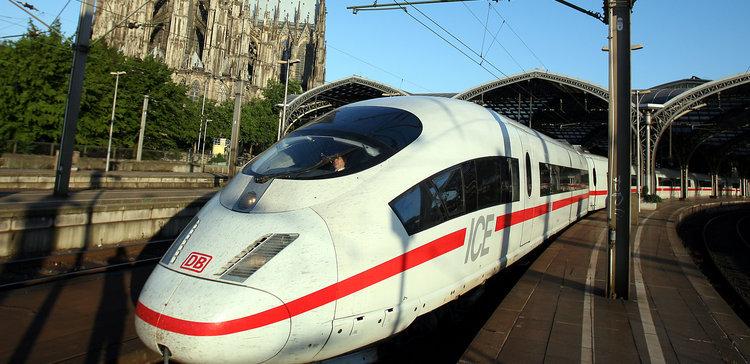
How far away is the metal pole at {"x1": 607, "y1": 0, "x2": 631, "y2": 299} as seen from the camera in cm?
708

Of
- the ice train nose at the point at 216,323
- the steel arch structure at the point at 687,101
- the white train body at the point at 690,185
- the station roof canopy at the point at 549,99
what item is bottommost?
the ice train nose at the point at 216,323

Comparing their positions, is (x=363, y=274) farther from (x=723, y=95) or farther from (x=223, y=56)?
(x=223, y=56)

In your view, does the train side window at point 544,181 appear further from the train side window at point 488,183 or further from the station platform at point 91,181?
the station platform at point 91,181

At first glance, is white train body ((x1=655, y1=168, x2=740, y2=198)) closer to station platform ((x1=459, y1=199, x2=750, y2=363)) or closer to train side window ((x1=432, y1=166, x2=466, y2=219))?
station platform ((x1=459, y1=199, x2=750, y2=363))

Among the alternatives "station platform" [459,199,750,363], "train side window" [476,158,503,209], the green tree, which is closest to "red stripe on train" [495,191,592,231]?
"train side window" [476,158,503,209]

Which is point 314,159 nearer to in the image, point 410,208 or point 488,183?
point 410,208

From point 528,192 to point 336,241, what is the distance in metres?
4.99

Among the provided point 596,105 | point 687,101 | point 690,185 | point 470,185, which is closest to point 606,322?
point 470,185

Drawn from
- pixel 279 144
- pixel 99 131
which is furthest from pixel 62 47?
pixel 279 144

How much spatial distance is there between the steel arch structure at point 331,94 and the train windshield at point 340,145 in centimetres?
3642

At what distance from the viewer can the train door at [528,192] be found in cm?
775

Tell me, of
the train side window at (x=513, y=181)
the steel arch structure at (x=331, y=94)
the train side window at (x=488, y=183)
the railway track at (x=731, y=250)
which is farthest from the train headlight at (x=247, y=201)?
the steel arch structure at (x=331, y=94)

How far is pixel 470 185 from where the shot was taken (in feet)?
18.2

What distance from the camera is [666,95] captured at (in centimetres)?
3938
